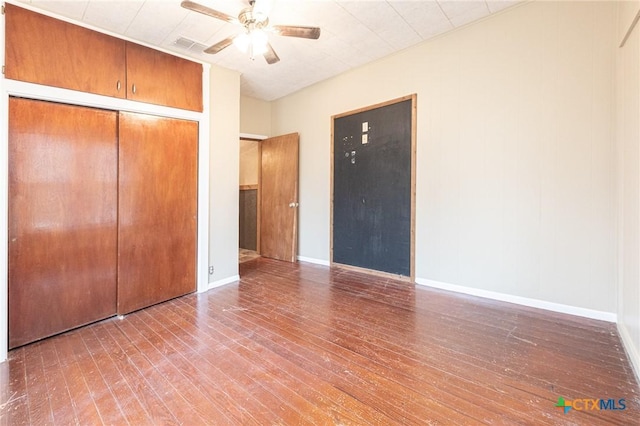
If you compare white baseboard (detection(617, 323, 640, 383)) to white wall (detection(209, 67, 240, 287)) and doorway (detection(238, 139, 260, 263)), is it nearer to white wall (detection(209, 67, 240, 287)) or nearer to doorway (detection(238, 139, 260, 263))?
white wall (detection(209, 67, 240, 287))

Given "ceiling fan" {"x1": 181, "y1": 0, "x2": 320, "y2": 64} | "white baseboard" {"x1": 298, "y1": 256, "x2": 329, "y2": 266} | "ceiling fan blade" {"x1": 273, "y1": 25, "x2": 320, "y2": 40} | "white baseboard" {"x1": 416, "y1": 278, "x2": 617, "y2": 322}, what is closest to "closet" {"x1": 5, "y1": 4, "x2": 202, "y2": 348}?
"ceiling fan" {"x1": 181, "y1": 0, "x2": 320, "y2": 64}

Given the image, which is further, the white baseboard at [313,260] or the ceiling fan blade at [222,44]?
the white baseboard at [313,260]

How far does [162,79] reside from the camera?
309 centimetres

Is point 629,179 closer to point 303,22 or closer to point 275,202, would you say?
point 303,22

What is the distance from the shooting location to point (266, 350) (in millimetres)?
2205

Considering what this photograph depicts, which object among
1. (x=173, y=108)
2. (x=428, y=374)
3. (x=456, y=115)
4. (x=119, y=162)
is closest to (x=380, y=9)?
(x=456, y=115)

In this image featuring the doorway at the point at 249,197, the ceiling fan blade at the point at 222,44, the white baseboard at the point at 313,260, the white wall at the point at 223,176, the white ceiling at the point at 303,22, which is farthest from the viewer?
the doorway at the point at 249,197

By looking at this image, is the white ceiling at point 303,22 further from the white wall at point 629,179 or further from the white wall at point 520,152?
the white wall at point 629,179

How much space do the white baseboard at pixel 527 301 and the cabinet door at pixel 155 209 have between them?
3005 millimetres

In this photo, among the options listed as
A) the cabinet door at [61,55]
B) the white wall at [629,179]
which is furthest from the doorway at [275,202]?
the white wall at [629,179]

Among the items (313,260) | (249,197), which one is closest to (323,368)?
(313,260)

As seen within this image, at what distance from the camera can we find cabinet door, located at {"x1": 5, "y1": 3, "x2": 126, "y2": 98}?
7.31ft

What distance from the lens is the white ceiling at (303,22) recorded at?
2611 millimetres

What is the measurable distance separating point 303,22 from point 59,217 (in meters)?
2.93
